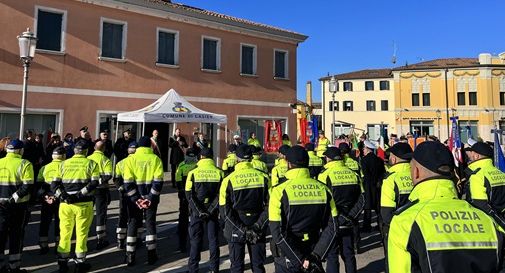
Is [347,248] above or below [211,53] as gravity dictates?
below

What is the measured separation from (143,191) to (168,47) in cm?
1276

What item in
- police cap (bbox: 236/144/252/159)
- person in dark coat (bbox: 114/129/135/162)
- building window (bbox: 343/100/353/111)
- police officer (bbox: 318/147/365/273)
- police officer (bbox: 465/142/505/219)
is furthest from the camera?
building window (bbox: 343/100/353/111)

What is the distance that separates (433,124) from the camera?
5066 centimetres

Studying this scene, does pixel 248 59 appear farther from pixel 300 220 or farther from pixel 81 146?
pixel 300 220

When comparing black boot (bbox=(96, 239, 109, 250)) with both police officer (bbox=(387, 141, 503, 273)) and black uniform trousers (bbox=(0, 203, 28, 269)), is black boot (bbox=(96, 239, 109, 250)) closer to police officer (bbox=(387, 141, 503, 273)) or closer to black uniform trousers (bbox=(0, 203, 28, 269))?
black uniform trousers (bbox=(0, 203, 28, 269))

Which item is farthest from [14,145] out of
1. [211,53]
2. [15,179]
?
[211,53]

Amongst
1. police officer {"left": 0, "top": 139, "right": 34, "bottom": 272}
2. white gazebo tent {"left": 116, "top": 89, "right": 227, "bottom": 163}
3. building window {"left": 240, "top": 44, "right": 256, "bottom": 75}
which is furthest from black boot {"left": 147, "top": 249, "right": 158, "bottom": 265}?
building window {"left": 240, "top": 44, "right": 256, "bottom": 75}

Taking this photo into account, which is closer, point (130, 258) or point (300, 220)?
point (300, 220)

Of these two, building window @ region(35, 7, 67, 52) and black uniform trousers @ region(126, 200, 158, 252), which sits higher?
building window @ region(35, 7, 67, 52)

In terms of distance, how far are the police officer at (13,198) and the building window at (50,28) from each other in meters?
10.6

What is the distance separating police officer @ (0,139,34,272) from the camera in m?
6.00

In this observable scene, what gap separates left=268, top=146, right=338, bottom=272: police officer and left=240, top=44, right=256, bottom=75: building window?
17.0 metres

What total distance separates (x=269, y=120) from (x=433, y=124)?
123 feet

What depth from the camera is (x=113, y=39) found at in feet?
55.1
